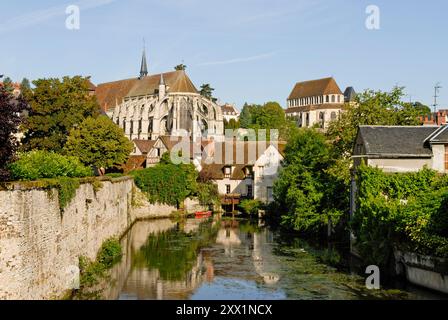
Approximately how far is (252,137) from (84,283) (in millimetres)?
70863

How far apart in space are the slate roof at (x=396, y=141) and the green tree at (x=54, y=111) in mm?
27543

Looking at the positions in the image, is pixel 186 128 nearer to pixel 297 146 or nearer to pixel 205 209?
pixel 205 209

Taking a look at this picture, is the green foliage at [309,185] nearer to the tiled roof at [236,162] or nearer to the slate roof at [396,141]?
the slate roof at [396,141]

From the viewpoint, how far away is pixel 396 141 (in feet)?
103

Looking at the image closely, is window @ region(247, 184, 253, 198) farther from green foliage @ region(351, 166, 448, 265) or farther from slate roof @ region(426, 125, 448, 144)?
slate roof @ region(426, 125, 448, 144)

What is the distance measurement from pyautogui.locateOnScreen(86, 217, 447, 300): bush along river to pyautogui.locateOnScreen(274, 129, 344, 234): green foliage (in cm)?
188

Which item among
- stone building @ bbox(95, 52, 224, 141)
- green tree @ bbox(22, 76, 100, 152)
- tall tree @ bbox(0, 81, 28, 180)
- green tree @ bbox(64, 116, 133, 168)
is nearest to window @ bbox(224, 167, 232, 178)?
green tree @ bbox(64, 116, 133, 168)

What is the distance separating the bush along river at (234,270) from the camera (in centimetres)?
2414

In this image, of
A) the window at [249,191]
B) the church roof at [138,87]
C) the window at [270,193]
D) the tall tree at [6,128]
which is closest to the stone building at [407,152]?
the tall tree at [6,128]

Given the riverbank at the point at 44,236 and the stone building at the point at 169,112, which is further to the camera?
the stone building at the point at 169,112

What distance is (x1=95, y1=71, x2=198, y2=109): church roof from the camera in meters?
104

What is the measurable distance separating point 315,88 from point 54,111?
101737 mm
